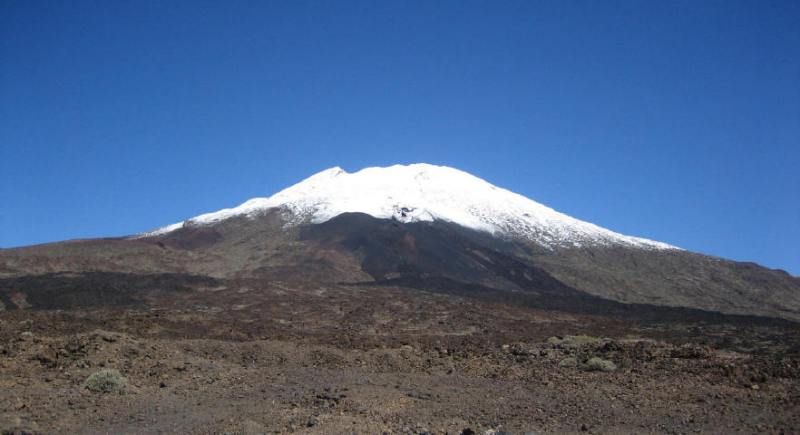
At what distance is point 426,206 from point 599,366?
82.9 metres

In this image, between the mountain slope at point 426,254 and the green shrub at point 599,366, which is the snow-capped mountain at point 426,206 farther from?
the green shrub at point 599,366

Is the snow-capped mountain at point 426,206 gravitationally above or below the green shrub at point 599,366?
above

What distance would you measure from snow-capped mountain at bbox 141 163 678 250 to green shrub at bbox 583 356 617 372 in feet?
232

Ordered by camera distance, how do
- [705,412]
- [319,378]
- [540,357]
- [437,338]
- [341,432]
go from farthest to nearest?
1. [437,338]
2. [540,357]
3. [319,378]
4. [705,412]
5. [341,432]

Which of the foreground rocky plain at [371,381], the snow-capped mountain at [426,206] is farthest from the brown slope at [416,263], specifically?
the foreground rocky plain at [371,381]

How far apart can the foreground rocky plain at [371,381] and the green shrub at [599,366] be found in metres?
0.04

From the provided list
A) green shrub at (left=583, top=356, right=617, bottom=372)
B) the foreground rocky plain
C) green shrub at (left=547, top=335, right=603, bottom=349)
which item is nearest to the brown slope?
the foreground rocky plain

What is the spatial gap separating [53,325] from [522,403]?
19408mm

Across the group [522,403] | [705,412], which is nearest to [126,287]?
[522,403]

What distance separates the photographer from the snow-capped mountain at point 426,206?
9469cm

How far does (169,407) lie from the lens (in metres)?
13.7

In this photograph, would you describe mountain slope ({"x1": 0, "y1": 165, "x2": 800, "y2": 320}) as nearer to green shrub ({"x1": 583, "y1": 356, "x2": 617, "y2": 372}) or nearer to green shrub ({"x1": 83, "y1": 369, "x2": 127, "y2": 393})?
green shrub ({"x1": 583, "y1": 356, "x2": 617, "y2": 372})

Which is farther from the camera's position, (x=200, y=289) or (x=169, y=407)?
(x=200, y=289)

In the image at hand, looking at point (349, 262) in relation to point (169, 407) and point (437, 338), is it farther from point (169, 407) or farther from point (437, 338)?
point (169, 407)
